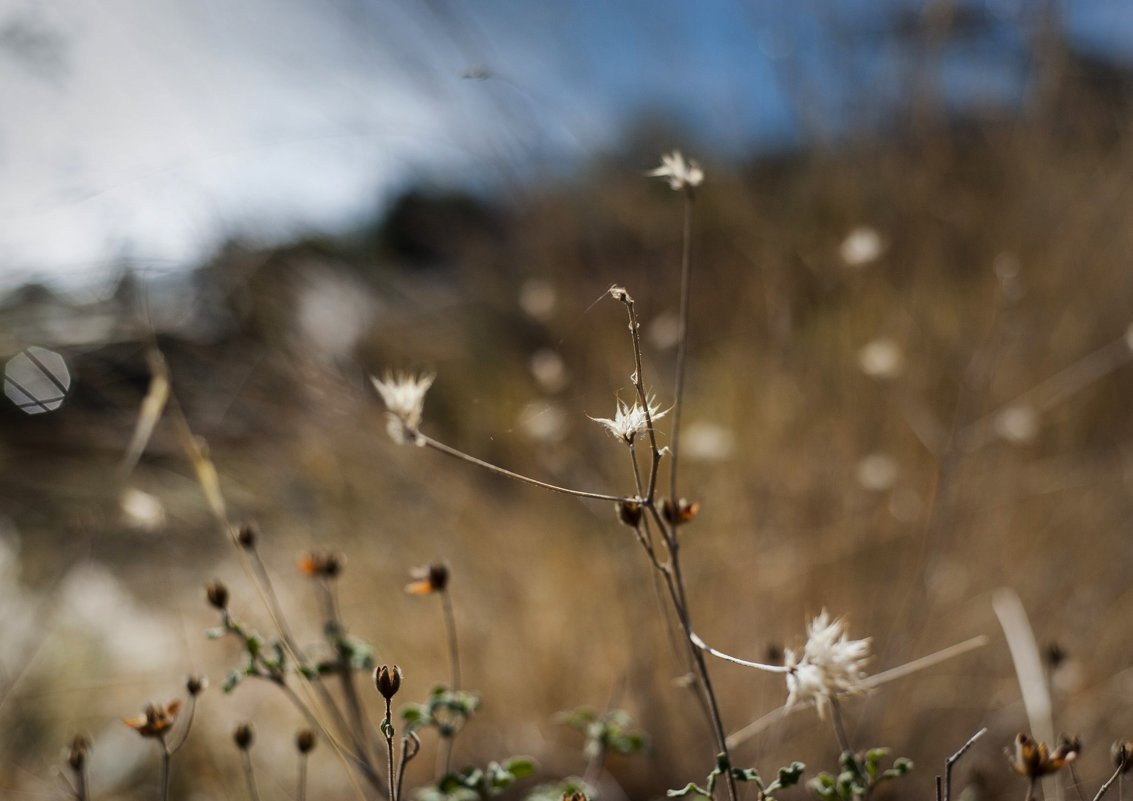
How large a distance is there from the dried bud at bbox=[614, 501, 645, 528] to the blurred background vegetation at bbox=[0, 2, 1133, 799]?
1.87 ft

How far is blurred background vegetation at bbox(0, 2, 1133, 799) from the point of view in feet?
3.76

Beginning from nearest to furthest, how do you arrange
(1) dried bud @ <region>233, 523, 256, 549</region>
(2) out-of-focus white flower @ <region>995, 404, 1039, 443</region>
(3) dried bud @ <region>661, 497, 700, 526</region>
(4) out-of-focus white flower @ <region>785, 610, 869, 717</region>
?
1. (4) out-of-focus white flower @ <region>785, 610, 869, 717</region>
2. (3) dried bud @ <region>661, 497, 700, 526</region>
3. (1) dried bud @ <region>233, 523, 256, 549</region>
4. (2) out-of-focus white flower @ <region>995, 404, 1039, 443</region>

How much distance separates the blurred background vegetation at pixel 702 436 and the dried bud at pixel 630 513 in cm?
57

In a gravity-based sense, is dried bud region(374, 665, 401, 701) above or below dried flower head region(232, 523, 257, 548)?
below

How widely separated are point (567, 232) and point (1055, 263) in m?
0.85

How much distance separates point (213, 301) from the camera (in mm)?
1757

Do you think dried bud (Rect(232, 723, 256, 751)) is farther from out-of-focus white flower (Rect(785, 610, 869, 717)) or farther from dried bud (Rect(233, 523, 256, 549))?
out-of-focus white flower (Rect(785, 610, 869, 717))

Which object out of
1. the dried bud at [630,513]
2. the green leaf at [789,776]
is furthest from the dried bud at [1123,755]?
the dried bud at [630,513]

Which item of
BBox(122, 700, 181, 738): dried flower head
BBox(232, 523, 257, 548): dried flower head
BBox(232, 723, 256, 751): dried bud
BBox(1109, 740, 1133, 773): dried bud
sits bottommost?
BBox(1109, 740, 1133, 773): dried bud

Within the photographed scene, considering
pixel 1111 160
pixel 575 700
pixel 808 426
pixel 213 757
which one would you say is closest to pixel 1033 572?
pixel 808 426

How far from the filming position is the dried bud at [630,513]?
433 millimetres

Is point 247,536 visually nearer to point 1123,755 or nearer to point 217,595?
point 217,595

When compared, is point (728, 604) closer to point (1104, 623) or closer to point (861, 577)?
point (861, 577)

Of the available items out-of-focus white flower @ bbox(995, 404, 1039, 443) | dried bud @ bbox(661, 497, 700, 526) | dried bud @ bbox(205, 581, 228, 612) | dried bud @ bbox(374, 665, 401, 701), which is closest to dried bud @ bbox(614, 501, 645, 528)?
dried bud @ bbox(661, 497, 700, 526)
